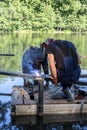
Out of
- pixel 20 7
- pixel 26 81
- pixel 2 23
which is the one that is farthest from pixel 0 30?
pixel 26 81

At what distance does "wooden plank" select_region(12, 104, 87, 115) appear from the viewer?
9.86m

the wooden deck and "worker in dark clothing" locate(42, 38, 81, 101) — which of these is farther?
the wooden deck

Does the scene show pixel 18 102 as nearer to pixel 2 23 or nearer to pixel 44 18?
pixel 2 23

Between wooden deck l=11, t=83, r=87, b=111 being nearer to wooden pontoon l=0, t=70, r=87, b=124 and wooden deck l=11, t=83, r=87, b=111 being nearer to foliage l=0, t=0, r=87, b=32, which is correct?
wooden pontoon l=0, t=70, r=87, b=124

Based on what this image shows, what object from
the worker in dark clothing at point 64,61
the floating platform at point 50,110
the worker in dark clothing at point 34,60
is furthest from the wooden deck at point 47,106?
the worker in dark clothing at point 34,60

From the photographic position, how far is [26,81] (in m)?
12.8

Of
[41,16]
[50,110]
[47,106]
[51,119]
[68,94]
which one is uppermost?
[68,94]

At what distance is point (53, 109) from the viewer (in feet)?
32.8

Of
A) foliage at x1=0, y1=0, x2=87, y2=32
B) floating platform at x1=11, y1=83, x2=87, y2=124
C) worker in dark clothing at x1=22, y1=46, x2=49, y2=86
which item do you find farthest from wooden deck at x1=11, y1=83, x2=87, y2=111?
foliage at x1=0, y1=0, x2=87, y2=32

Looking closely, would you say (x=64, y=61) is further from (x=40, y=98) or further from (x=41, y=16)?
(x=41, y=16)

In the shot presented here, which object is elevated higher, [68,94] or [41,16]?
[68,94]

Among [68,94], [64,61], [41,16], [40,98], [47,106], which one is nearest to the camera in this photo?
[64,61]

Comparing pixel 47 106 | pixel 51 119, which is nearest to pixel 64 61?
pixel 47 106

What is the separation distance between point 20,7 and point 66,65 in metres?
72.9
